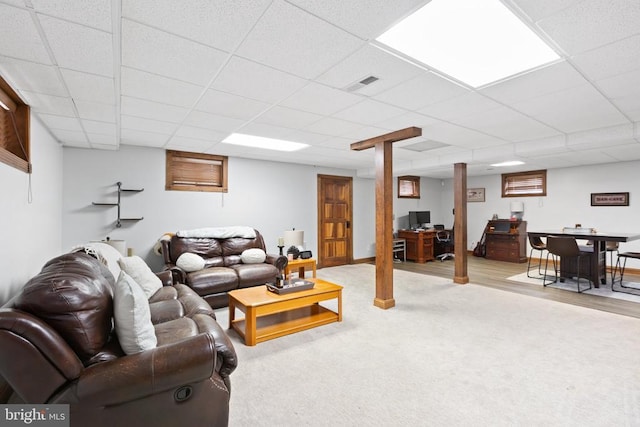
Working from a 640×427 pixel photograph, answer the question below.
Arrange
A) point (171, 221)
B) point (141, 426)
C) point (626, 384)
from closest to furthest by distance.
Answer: point (141, 426) < point (626, 384) < point (171, 221)

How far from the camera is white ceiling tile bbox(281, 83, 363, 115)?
266 centimetres

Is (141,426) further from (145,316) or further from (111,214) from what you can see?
(111,214)

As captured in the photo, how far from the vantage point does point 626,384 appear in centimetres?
229

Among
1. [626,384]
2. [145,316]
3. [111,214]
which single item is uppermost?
[111,214]

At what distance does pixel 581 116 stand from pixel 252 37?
3.68 metres

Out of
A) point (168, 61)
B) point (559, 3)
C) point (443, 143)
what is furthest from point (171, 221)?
point (559, 3)

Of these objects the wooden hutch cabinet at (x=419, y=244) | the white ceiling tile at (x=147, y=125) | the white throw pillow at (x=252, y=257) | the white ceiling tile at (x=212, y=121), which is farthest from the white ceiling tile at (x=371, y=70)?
the wooden hutch cabinet at (x=419, y=244)

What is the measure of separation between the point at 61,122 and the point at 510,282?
6960 mm

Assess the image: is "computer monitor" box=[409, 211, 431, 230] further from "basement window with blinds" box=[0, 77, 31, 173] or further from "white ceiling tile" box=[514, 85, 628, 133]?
"basement window with blinds" box=[0, 77, 31, 173]

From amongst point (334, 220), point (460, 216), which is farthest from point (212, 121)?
point (460, 216)

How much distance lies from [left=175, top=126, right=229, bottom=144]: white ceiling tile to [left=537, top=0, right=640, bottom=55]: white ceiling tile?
3.48 meters

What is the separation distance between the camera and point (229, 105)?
9.98ft

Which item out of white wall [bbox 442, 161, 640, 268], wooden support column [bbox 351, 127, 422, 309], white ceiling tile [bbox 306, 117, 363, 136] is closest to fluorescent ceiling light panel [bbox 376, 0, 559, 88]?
white ceiling tile [bbox 306, 117, 363, 136]

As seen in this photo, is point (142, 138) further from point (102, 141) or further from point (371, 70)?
point (371, 70)
